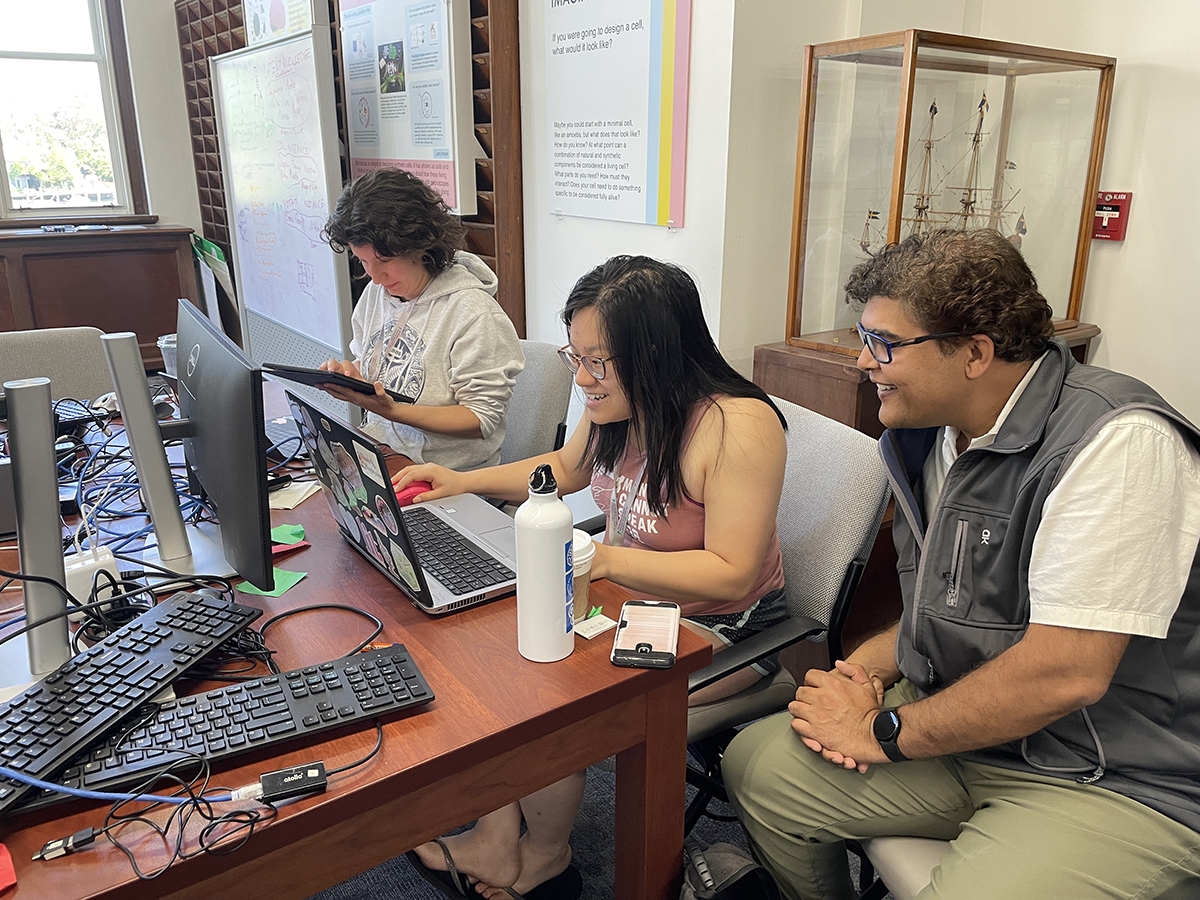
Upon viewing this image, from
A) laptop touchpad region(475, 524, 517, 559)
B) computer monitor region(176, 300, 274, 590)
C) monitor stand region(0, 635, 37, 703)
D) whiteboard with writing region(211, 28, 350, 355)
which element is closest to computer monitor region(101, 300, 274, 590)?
computer monitor region(176, 300, 274, 590)

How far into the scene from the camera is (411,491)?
1.57 m

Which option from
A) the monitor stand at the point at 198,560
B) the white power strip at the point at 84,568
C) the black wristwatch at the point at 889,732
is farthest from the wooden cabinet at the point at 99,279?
the black wristwatch at the point at 889,732

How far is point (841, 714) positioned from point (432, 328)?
126 cm

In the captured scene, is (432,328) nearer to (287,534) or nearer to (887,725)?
(287,534)

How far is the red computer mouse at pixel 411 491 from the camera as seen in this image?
154 cm

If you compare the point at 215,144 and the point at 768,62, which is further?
the point at 215,144

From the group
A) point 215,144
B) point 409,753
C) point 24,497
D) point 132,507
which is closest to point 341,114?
point 215,144

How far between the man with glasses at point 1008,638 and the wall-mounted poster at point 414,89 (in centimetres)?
184

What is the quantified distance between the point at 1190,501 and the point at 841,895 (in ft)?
2.49

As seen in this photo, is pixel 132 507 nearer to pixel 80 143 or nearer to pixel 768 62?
pixel 768 62

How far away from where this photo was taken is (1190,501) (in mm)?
1021

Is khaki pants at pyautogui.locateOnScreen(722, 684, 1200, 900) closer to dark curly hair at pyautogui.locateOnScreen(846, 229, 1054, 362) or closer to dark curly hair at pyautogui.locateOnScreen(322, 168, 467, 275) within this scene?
dark curly hair at pyautogui.locateOnScreen(846, 229, 1054, 362)

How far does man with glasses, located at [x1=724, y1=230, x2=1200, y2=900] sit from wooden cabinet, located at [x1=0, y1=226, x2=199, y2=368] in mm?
4404

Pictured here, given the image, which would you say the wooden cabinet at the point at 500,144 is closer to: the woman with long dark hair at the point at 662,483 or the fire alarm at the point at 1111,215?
the woman with long dark hair at the point at 662,483
